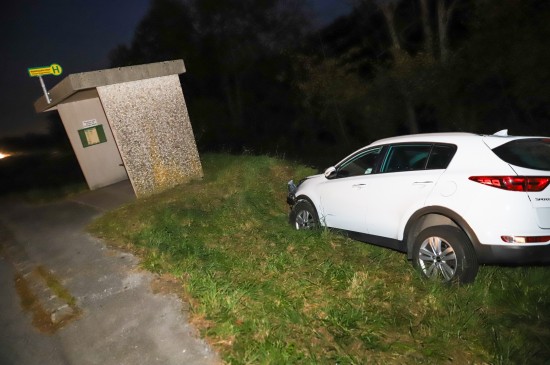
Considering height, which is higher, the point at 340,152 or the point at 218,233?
the point at 218,233

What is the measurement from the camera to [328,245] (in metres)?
5.52

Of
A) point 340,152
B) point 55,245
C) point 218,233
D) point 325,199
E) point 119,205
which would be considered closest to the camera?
point 325,199

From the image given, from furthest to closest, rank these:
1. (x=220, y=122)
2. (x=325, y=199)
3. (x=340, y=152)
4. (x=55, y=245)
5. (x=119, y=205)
Answer: (x=220, y=122) < (x=340, y=152) < (x=119, y=205) < (x=55, y=245) < (x=325, y=199)

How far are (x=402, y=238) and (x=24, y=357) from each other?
4.40 meters

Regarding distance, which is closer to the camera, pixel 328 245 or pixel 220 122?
pixel 328 245

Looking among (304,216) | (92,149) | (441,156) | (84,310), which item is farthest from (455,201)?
(92,149)

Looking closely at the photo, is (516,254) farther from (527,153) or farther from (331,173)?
(331,173)

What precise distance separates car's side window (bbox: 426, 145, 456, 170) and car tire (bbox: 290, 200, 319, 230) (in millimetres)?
2219

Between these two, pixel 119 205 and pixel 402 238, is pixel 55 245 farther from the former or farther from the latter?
pixel 402 238

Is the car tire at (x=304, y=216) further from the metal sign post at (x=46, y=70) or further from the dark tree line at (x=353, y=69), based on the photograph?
the dark tree line at (x=353, y=69)

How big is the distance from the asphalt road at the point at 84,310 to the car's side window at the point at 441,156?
320 cm

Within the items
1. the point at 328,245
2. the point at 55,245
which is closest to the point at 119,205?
the point at 55,245

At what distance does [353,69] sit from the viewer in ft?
82.1

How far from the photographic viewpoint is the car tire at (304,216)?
20.4 feet
